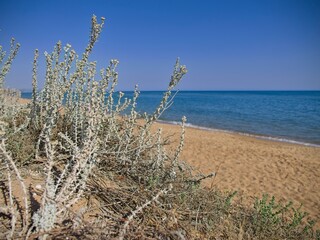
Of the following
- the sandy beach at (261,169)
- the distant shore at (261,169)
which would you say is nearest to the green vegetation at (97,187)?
the sandy beach at (261,169)

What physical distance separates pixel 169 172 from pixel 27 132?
170cm

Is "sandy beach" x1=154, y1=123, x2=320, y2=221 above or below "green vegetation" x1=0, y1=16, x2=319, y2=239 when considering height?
below

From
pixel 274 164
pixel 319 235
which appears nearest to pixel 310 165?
pixel 274 164

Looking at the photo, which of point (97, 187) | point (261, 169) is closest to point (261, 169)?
point (261, 169)

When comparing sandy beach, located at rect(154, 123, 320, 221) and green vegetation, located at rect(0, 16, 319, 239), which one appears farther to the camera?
sandy beach, located at rect(154, 123, 320, 221)

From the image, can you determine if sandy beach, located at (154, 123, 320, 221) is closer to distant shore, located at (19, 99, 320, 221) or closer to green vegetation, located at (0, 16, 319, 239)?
distant shore, located at (19, 99, 320, 221)

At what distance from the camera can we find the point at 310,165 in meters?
9.45

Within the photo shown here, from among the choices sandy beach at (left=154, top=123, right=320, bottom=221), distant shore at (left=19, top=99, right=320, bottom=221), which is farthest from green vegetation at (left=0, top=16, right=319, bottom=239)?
distant shore at (left=19, top=99, right=320, bottom=221)

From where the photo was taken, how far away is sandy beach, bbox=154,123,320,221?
22.3 feet

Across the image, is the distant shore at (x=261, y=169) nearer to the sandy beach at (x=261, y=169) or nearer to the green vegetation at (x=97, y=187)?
the sandy beach at (x=261, y=169)

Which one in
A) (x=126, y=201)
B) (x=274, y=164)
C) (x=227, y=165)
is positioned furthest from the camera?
(x=274, y=164)

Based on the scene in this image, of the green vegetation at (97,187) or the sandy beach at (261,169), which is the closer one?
the green vegetation at (97,187)

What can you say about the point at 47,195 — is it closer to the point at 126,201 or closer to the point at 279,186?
the point at 126,201

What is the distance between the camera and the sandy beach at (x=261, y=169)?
680cm
